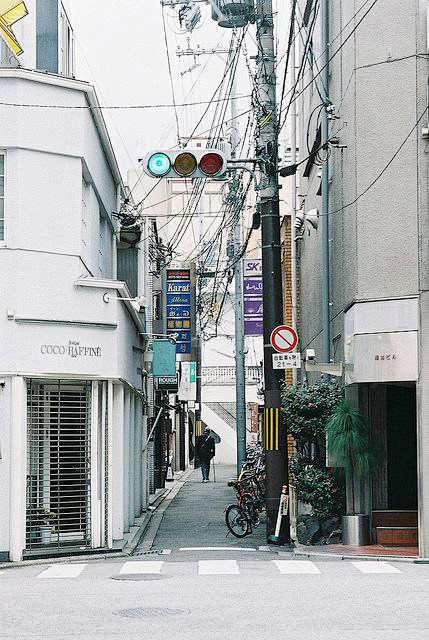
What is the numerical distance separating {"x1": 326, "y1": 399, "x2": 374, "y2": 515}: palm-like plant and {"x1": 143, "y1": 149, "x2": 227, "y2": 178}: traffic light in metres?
4.84

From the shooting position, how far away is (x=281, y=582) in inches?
576

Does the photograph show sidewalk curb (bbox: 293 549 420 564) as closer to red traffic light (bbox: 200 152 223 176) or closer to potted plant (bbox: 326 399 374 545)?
potted plant (bbox: 326 399 374 545)

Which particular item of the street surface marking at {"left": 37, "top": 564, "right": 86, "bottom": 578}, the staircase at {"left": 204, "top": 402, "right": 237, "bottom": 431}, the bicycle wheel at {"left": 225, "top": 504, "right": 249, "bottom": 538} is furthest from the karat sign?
the staircase at {"left": 204, "top": 402, "right": 237, "bottom": 431}

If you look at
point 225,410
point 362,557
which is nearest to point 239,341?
point 362,557

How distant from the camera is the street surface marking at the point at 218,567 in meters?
16.0

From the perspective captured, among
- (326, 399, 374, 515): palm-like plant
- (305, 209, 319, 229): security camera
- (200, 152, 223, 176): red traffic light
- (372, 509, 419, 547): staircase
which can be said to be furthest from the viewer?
(305, 209, 319, 229): security camera

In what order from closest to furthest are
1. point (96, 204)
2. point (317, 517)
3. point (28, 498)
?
point (28, 498), point (317, 517), point (96, 204)

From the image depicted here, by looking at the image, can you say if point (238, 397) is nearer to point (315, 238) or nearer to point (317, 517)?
point (315, 238)

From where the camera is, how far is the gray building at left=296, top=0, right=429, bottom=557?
18.6 metres

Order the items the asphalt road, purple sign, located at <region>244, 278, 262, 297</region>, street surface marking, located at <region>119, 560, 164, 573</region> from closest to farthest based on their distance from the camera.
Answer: the asphalt road
street surface marking, located at <region>119, 560, 164, 573</region>
purple sign, located at <region>244, 278, 262, 297</region>

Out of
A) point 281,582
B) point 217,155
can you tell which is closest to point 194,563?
point 281,582

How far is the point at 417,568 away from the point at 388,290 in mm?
4790

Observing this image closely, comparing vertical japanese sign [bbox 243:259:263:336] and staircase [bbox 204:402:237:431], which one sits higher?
vertical japanese sign [bbox 243:259:263:336]

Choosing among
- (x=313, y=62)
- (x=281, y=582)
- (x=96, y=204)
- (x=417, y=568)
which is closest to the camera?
(x=281, y=582)
